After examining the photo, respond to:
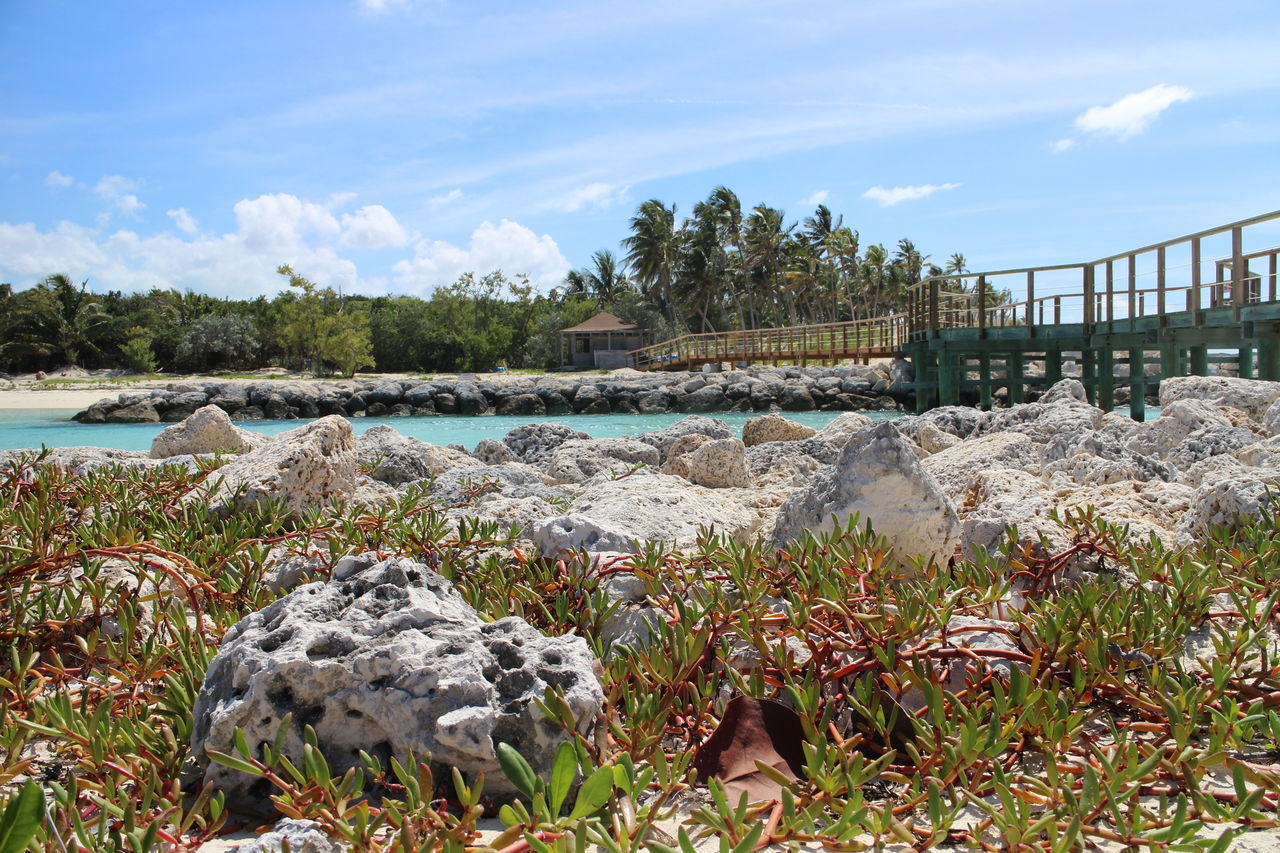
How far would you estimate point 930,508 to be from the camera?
3.11 m

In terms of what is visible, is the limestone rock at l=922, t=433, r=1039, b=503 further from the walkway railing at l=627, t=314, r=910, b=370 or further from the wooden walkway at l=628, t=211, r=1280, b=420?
the walkway railing at l=627, t=314, r=910, b=370

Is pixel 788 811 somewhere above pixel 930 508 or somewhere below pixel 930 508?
below

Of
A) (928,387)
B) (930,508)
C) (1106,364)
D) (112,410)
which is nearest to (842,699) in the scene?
(930,508)

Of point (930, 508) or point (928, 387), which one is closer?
point (930, 508)

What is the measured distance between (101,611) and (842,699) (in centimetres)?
197

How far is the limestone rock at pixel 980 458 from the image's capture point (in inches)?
213

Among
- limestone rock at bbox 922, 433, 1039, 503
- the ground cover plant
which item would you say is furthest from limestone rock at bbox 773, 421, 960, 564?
limestone rock at bbox 922, 433, 1039, 503

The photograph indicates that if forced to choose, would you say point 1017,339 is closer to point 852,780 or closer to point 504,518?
point 504,518

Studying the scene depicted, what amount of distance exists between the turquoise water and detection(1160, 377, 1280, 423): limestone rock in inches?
405

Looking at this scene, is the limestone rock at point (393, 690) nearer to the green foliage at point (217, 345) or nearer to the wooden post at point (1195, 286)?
the wooden post at point (1195, 286)

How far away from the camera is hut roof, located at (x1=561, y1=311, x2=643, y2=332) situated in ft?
168

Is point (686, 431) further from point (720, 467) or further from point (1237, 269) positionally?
point (1237, 269)

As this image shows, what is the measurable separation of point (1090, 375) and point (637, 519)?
17.4 metres

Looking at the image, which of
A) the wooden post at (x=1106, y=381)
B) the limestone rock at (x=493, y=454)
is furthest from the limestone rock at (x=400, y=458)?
the wooden post at (x=1106, y=381)
